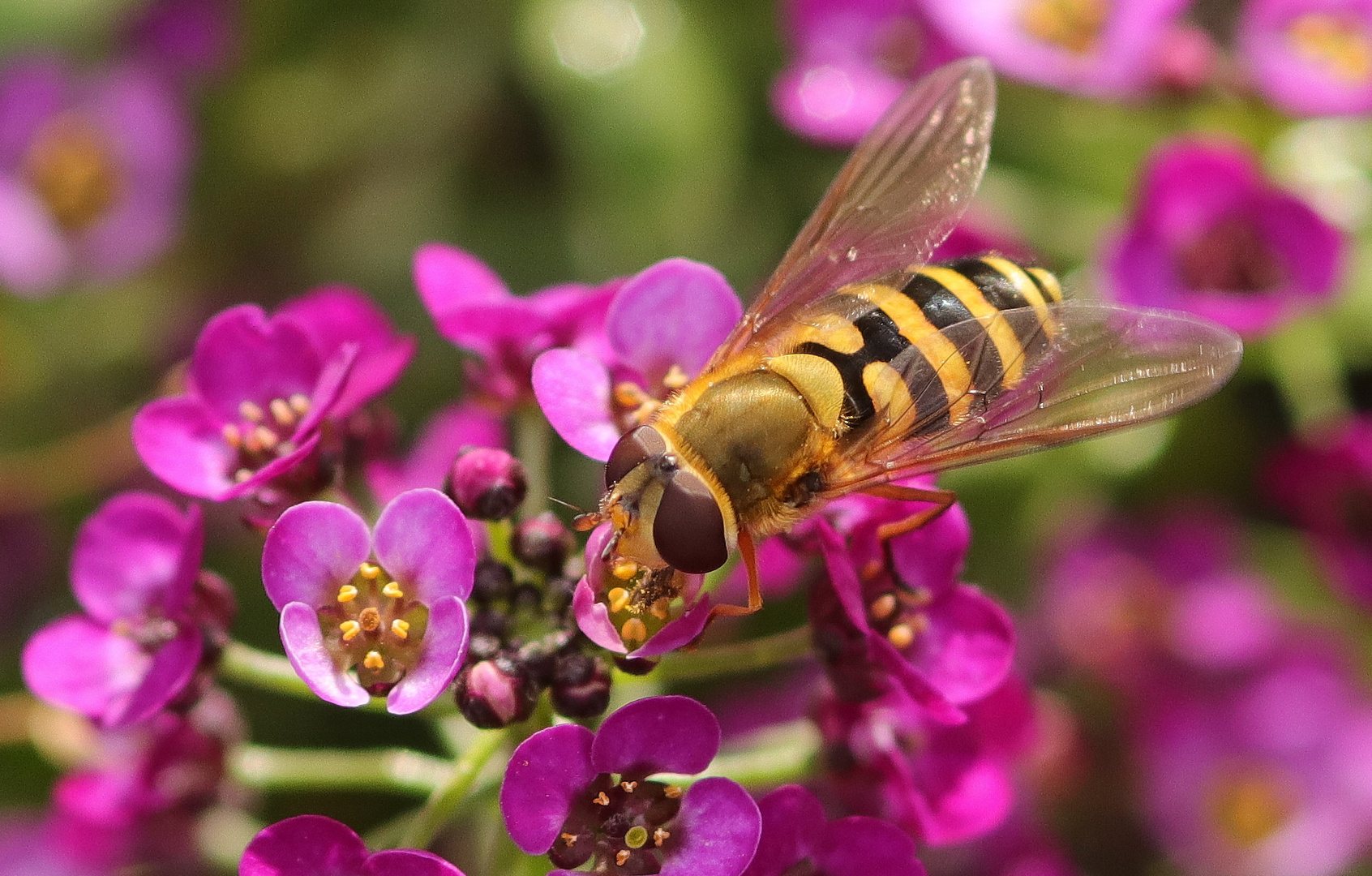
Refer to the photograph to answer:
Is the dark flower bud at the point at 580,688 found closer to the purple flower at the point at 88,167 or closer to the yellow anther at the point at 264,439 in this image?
the yellow anther at the point at 264,439

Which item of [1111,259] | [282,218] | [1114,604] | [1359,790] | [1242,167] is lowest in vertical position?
[1359,790]

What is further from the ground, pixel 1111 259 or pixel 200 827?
pixel 1111 259

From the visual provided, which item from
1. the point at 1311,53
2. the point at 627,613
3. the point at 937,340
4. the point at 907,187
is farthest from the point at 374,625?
the point at 1311,53

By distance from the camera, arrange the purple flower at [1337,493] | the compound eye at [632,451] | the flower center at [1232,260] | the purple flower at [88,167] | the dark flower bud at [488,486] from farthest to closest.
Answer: the purple flower at [88,167]
the purple flower at [1337,493]
the flower center at [1232,260]
the dark flower bud at [488,486]
the compound eye at [632,451]

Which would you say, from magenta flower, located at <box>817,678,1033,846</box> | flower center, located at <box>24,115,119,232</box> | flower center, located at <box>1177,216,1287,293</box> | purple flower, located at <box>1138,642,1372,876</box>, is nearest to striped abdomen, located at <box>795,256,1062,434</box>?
magenta flower, located at <box>817,678,1033,846</box>

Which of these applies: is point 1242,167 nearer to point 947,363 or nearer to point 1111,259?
point 1111,259

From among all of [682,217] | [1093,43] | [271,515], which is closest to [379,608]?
[271,515]

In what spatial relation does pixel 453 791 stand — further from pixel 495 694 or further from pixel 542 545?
pixel 542 545

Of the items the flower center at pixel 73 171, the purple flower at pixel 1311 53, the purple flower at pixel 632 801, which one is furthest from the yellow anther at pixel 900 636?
the flower center at pixel 73 171
